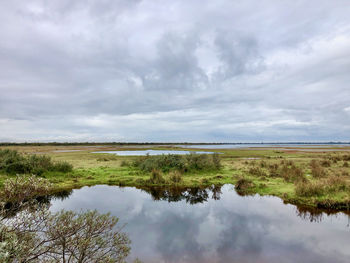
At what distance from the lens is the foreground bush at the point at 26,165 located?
23328 millimetres

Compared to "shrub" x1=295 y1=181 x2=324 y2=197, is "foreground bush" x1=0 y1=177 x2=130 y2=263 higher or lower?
higher

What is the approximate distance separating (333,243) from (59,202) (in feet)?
59.0

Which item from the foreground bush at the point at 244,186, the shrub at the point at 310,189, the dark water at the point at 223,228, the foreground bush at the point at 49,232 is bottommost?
the dark water at the point at 223,228

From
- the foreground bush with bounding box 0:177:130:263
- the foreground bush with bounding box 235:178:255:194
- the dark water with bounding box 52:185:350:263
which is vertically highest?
the foreground bush with bounding box 0:177:130:263

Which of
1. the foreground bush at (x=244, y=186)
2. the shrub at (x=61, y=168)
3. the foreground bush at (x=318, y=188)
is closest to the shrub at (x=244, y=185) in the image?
the foreground bush at (x=244, y=186)

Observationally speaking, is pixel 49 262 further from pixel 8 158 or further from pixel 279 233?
pixel 8 158

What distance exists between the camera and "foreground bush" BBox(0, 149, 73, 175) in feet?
76.5

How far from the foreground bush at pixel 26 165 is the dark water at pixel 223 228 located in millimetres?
9513

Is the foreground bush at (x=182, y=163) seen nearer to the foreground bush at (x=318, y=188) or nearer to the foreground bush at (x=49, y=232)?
the foreground bush at (x=318, y=188)

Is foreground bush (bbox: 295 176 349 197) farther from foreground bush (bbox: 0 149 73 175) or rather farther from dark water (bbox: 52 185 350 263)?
foreground bush (bbox: 0 149 73 175)

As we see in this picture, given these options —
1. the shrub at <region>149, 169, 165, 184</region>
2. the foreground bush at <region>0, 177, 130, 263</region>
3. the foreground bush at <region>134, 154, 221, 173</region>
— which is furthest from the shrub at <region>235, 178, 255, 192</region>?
the foreground bush at <region>0, 177, 130, 263</region>

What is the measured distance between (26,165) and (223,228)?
23.0m

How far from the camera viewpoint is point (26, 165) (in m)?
23.6

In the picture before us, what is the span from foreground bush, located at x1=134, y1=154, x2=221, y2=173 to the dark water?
30.7ft
